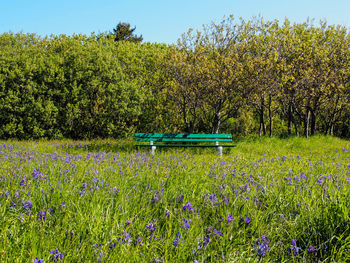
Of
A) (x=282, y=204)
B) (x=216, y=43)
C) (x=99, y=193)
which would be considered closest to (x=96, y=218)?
(x=99, y=193)

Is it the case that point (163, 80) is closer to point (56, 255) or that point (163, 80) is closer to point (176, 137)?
point (176, 137)

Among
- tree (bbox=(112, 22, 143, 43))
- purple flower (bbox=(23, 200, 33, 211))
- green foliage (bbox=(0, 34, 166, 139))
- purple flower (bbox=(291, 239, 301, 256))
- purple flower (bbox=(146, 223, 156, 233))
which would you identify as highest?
tree (bbox=(112, 22, 143, 43))

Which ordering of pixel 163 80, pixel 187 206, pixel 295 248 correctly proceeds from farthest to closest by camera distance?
pixel 163 80
pixel 187 206
pixel 295 248

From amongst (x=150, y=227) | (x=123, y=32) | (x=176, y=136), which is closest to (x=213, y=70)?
(x=176, y=136)

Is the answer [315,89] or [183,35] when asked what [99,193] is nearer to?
[183,35]

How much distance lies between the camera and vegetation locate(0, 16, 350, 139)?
10.8 m

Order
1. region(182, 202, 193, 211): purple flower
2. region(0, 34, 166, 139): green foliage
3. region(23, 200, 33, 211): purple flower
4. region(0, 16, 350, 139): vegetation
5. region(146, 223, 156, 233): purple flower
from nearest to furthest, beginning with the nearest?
region(146, 223, 156, 233): purple flower → region(23, 200, 33, 211): purple flower → region(182, 202, 193, 211): purple flower → region(0, 16, 350, 139): vegetation → region(0, 34, 166, 139): green foliage

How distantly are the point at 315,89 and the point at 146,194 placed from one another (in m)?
12.1

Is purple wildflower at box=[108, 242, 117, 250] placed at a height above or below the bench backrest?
below

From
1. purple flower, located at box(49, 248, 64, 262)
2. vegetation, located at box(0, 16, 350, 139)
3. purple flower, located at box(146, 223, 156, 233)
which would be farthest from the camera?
vegetation, located at box(0, 16, 350, 139)

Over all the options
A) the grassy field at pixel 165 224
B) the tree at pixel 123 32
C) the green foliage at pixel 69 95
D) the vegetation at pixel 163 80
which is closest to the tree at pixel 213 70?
the vegetation at pixel 163 80

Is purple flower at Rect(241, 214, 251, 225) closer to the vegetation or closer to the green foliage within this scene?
the vegetation

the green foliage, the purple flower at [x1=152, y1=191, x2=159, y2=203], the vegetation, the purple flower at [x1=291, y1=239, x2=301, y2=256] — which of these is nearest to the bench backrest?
the vegetation

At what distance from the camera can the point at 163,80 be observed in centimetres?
1425
